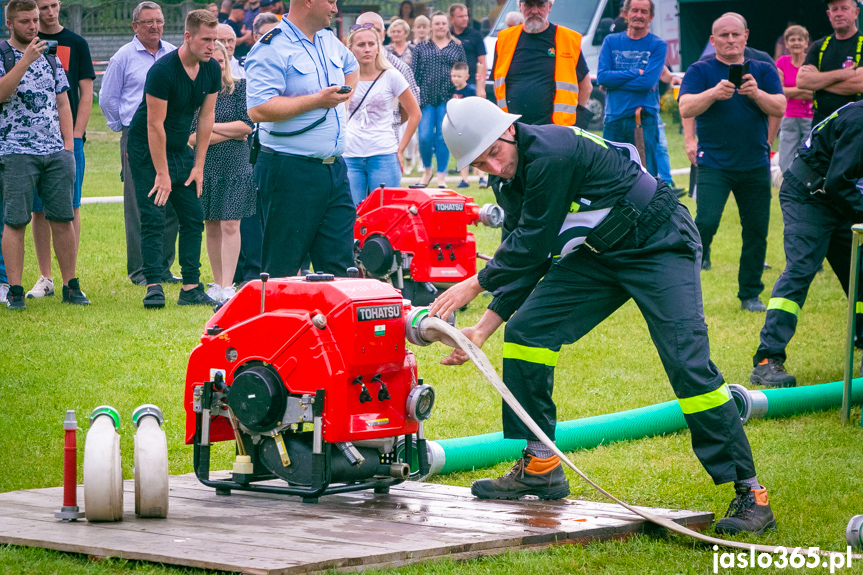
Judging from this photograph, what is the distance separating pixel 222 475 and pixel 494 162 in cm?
191

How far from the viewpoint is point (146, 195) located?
373 inches

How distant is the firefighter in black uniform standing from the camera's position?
171 inches

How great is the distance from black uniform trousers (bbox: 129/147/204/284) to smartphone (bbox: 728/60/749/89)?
4.73 m

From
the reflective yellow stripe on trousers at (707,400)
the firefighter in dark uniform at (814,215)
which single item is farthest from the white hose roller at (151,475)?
the firefighter in dark uniform at (814,215)

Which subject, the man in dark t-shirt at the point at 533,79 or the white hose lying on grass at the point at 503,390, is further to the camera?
the man in dark t-shirt at the point at 533,79

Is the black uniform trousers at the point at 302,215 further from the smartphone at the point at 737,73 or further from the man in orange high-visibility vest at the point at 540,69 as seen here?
the smartphone at the point at 737,73

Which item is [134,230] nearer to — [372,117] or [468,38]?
A: [372,117]

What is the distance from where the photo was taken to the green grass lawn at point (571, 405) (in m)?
4.12

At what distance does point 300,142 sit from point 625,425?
2500 mm

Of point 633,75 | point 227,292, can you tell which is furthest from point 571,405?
point 633,75

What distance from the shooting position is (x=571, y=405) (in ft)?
21.5

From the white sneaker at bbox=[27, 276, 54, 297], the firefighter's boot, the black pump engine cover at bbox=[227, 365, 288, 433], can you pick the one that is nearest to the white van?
the white sneaker at bbox=[27, 276, 54, 297]

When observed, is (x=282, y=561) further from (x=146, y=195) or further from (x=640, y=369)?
(x=146, y=195)

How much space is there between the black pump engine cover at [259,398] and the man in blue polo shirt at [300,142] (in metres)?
1.92
